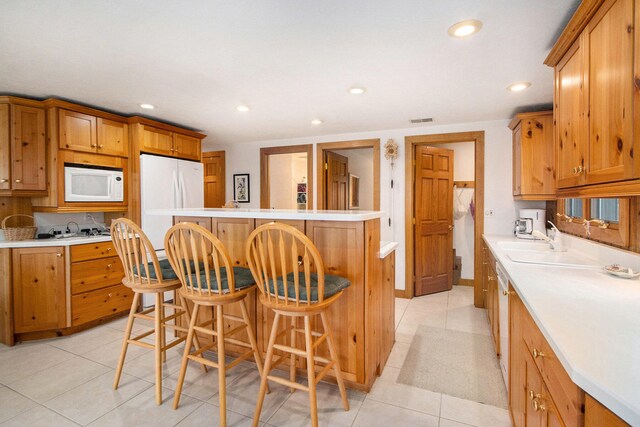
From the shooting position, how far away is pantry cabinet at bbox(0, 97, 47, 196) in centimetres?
284

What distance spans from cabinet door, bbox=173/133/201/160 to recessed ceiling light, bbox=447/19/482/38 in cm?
344

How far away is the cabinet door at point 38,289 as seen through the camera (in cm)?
282

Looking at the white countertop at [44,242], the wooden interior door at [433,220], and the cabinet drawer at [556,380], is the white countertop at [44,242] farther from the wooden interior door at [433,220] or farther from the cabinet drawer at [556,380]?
the wooden interior door at [433,220]

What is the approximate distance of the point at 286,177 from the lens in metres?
5.78

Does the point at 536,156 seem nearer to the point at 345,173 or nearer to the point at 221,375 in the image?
the point at 345,173

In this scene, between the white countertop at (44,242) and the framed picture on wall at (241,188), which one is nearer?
the white countertop at (44,242)

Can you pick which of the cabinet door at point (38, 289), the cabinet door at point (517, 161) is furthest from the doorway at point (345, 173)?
the cabinet door at point (38, 289)

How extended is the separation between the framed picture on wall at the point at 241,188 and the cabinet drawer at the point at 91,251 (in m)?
2.21

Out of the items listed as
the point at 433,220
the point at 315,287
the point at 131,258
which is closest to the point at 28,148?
the point at 131,258

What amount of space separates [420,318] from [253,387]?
2.07m

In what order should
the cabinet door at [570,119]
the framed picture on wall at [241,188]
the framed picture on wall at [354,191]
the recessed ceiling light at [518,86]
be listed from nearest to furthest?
the cabinet door at [570,119] → the recessed ceiling light at [518,86] → the framed picture on wall at [241,188] → the framed picture on wall at [354,191]

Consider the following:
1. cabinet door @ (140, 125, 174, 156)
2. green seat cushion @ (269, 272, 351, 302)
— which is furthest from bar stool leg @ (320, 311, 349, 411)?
cabinet door @ (140, 125, 174, 156)

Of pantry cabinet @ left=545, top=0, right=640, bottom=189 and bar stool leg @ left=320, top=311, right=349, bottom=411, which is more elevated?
pantry cabinet @ left=545, top=0, right=640, bottom=189

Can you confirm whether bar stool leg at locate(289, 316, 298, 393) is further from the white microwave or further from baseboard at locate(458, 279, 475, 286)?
baseboard at locate(458, 279, 475, 286)
